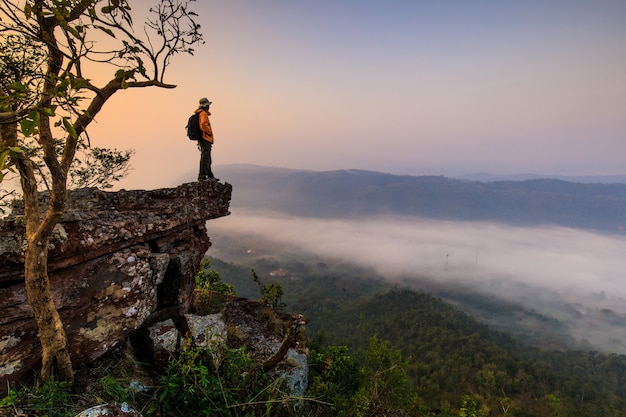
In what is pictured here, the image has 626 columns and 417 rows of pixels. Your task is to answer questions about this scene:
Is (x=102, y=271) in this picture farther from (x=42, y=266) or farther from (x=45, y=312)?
(x=42, y=266)

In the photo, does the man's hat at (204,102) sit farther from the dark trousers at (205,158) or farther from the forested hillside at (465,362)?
the forested hillside at (465,362)

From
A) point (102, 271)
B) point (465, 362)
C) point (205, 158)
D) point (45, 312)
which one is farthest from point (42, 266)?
point (465, 362)

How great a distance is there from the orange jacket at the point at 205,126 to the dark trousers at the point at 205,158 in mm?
227

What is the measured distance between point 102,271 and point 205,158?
5.03 meters

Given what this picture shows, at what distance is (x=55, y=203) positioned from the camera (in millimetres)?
4262

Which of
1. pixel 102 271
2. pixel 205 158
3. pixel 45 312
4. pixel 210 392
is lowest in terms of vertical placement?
pixel 210 392

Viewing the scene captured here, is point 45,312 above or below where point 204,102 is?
below

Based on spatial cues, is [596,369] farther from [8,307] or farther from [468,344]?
[8,307]

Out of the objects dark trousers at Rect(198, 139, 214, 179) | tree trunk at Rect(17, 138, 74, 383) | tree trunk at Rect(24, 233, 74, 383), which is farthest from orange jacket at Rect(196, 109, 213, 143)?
tree trunk at Rect(24, 233, 74, 383)

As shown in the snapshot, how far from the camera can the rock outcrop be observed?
4996mm

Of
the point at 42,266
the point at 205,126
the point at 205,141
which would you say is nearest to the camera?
the point at 42,266

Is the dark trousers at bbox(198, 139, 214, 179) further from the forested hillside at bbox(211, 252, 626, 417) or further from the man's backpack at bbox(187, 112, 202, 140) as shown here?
the forested hillside at bbox(211, 252, 626, 417)

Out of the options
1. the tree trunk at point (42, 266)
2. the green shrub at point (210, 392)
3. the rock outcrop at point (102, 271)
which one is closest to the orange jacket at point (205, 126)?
the rock outcrop at point (102, 271)

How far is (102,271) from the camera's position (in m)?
6.11
